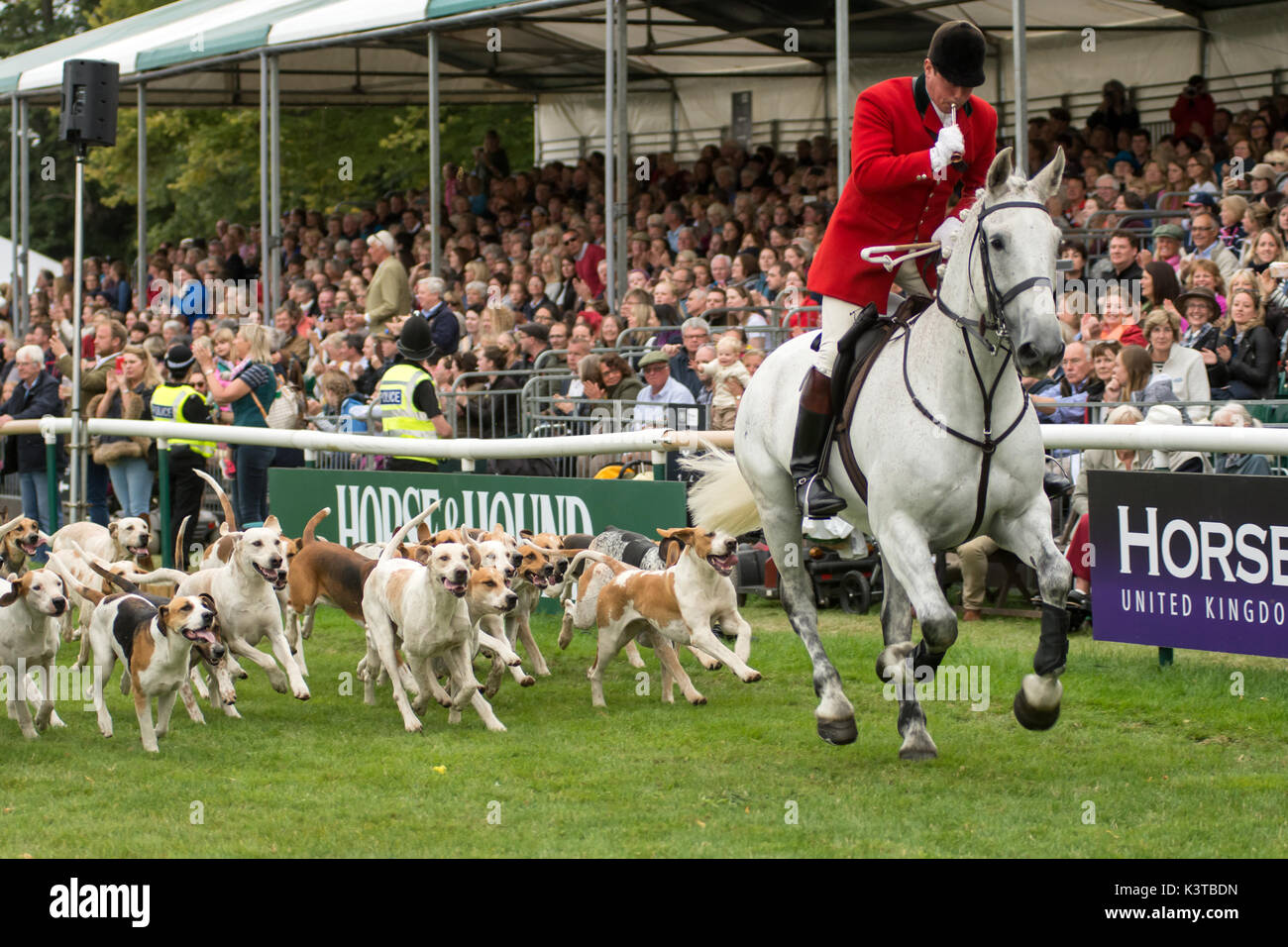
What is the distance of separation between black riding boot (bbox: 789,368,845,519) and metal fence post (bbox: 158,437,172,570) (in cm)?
729

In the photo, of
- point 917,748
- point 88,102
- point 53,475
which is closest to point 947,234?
point 917,748

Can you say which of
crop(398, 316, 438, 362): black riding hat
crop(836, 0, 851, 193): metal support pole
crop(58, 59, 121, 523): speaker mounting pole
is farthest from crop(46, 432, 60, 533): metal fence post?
crop(836, 0, 851, 193): metal support pole

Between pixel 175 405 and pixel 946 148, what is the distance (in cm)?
923

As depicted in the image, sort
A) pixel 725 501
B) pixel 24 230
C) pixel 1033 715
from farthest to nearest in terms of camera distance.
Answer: pixel 24 230
pixel 725 501
pixel 1033 715

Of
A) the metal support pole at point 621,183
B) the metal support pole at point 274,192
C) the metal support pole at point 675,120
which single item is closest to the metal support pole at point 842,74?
the metal support pole at point 621,183

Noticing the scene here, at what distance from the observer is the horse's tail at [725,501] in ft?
28.6

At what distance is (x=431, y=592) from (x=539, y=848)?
2.80m

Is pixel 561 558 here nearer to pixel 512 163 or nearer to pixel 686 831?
pixel 686 831

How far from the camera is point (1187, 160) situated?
16828 millimetres

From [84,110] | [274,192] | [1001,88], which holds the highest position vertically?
[1001,88]

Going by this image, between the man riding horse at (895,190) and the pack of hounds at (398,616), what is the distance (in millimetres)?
1449

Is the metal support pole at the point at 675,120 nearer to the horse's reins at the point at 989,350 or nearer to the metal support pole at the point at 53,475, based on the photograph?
the metal support pole at the point at 53,475

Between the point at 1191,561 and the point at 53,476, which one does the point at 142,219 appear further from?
the point at 1191,561

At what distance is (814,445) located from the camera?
737 cm
